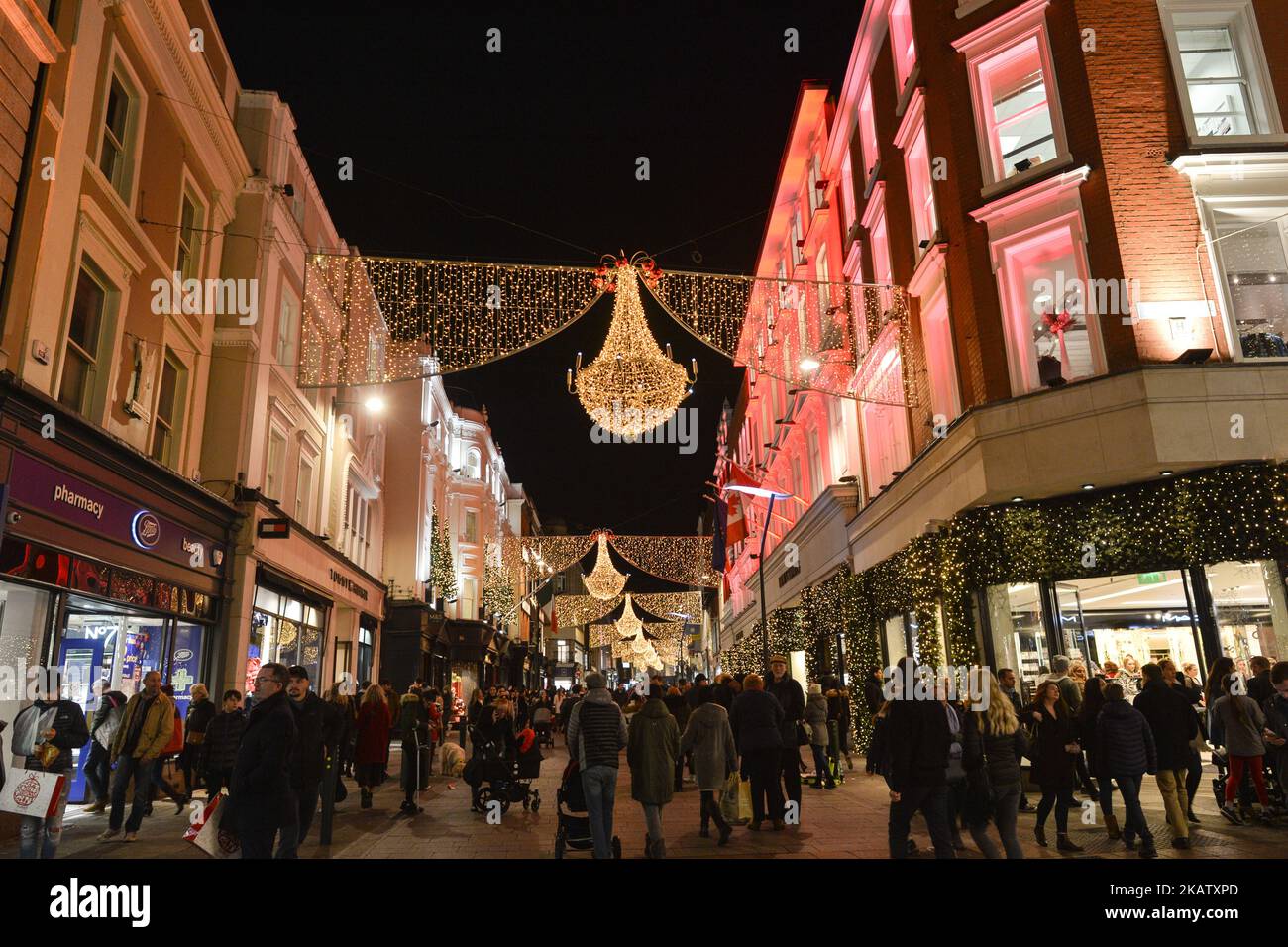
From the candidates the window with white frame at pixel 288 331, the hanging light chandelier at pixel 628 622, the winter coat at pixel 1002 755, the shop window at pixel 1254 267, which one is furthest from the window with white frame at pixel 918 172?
the hanging light chandelier at pixel 628 622

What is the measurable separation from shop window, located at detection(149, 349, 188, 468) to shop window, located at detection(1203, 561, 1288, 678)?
17201 millimetres

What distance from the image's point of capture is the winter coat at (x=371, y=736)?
1270 cm

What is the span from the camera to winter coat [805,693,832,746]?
538 inches

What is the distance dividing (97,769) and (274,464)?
362 inches

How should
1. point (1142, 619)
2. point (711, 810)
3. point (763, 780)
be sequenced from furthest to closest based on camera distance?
1. point (1142, 619)
2. point (763, 780)
3. point (711, 810)

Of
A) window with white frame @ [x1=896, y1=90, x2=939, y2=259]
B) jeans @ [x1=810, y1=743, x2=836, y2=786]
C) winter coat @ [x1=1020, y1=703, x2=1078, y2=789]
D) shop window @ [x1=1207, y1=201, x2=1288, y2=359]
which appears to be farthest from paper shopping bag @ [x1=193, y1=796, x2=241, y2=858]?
window with white frame @ [x1=896, y1=90, x2=939, y2=259]

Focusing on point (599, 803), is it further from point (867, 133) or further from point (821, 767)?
point (867, 133)

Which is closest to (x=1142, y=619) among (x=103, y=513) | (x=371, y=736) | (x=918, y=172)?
(x=918, y=172)

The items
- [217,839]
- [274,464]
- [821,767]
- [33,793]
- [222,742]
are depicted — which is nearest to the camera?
[217,839]

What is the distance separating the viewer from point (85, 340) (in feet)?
40.2

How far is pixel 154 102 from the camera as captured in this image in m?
14.5

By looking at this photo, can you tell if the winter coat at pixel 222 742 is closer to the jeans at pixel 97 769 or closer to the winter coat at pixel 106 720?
the winter coat at pixel 106 720
